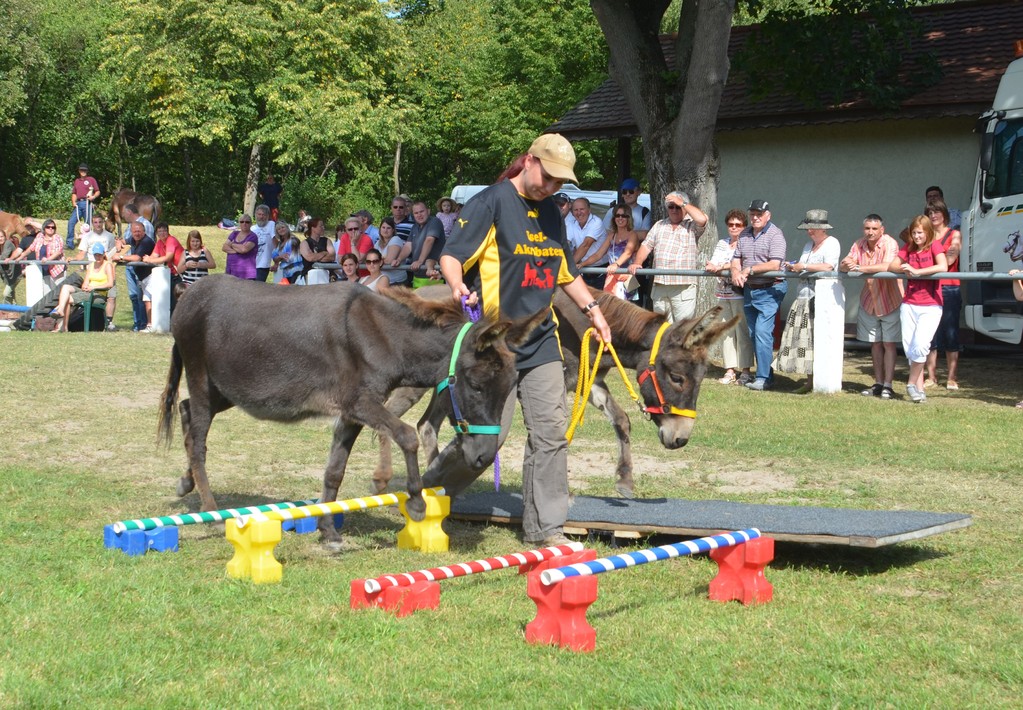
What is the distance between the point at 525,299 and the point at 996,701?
337 centimetres

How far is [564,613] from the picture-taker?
496 cm

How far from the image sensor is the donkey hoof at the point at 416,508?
6.68 metres

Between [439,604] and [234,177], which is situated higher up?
[234,177]

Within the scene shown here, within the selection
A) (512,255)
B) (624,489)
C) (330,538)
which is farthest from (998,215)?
(330,538)

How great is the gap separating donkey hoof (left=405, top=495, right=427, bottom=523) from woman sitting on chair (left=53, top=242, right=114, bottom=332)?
14518 mm

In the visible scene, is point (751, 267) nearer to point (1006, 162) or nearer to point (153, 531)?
point (1006, 162)

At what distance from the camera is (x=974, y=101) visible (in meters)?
17.9

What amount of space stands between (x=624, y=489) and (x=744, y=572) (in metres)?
2.65

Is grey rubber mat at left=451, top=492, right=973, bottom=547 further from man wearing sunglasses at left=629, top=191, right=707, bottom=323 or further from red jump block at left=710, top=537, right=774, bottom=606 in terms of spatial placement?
man wearing sunglasses at left=629, top=191, right=707, bottom=323

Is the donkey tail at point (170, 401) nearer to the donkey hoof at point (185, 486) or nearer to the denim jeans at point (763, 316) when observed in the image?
the donkey hoof at point (185, 486)

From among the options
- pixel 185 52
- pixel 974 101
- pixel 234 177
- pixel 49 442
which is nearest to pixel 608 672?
pixel 49 442

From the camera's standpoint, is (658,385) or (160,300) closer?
(658,385)

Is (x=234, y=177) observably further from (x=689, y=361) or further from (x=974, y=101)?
(x=689, y=361)

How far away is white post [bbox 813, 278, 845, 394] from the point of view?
44.1 feet
